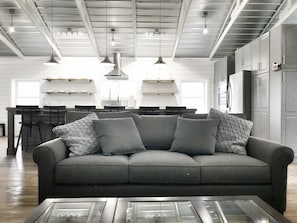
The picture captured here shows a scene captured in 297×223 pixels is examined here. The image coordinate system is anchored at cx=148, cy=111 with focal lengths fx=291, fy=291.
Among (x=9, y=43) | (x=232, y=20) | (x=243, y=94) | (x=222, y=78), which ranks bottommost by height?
(x=243, y=94)

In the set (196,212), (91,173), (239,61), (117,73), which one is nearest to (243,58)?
(239,61)

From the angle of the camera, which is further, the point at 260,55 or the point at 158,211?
the point at 260,55

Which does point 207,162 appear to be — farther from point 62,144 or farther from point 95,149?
point 62,144

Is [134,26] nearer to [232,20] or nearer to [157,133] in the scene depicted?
[232,20]

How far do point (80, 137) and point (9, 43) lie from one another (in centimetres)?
686

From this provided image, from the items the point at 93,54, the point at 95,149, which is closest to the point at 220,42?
the point at 93,54

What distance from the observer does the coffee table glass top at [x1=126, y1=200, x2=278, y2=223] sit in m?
1.59

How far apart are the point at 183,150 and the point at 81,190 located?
3.59 ft

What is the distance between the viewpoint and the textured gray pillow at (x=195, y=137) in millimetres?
2947

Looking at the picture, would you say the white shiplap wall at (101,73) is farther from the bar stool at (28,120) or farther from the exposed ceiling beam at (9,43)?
the bar stool at (28,120)

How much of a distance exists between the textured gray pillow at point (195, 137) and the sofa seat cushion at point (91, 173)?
0.73m

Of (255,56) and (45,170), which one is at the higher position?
(255,56)

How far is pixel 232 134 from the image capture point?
10.1 ft

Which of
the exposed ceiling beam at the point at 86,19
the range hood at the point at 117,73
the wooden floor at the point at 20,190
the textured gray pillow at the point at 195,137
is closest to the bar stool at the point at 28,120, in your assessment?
the wooden floor at the point at 20,190
